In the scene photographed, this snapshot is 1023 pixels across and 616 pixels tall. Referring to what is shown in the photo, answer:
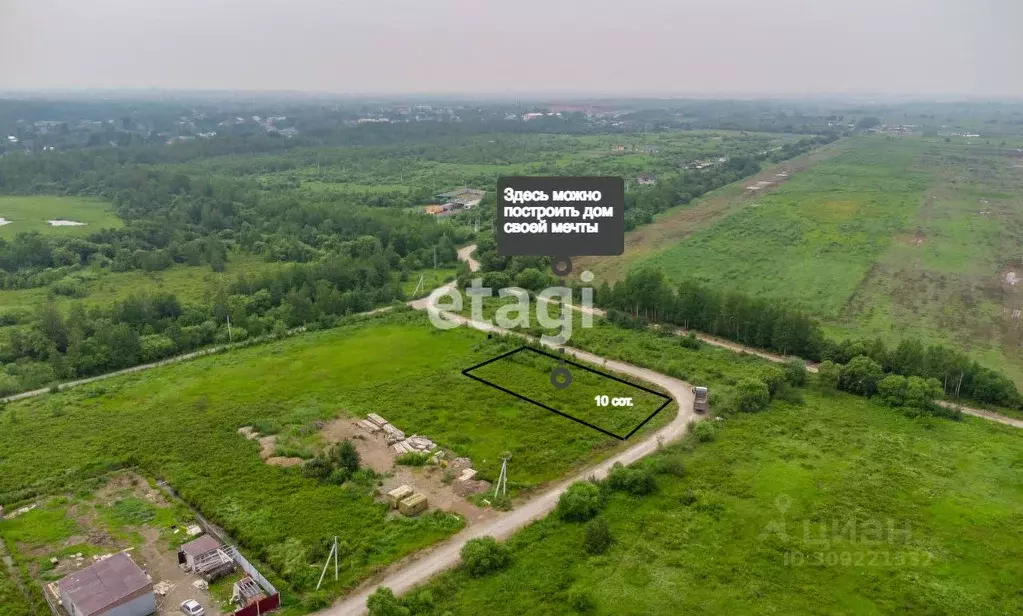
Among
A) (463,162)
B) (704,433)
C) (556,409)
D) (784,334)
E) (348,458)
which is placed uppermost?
(463,162)

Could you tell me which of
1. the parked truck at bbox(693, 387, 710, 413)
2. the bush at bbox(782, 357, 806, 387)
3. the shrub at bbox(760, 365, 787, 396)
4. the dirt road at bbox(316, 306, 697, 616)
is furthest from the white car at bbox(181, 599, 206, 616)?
the bush at bbox(782, 357, 806, 387)

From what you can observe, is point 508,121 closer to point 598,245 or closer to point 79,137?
point 79,137

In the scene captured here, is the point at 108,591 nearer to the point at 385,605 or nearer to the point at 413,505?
the point at 385,605

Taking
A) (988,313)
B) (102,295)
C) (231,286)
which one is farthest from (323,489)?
(988,313)

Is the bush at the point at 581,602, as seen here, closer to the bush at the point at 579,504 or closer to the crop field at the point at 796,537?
the crop field at the point at 796,537

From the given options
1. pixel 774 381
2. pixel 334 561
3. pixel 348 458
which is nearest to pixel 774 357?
pixel 774 381

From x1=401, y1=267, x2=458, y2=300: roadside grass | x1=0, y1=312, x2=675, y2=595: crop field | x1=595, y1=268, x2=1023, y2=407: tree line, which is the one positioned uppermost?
x1=595, y1=268, x2=1023, y2=407: tree line

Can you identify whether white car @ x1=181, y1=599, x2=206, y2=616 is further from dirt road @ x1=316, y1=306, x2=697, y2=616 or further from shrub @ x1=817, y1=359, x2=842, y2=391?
shrub @ x1=817, y1=359, x2=842, y2=391
